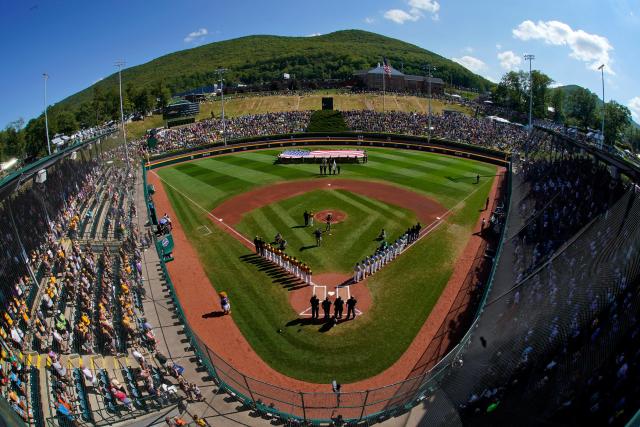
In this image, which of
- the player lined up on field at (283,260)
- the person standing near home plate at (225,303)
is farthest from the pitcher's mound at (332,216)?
the person standing near home plate at (225,303)

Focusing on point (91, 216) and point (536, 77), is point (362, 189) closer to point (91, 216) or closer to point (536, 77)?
point (91, 216)

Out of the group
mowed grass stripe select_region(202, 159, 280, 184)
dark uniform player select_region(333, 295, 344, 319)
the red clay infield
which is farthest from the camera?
mowed grass stripe select_region(202, 159, 280, 184)

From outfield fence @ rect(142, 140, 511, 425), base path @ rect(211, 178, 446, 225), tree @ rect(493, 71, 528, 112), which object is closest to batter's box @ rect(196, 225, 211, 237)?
base path @ rect(211, 178, 446, 225)

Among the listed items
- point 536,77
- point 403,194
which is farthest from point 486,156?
Answer: point 536,77

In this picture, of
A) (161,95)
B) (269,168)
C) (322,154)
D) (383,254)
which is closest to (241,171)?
(269,168)

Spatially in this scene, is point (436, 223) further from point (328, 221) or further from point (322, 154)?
point (322, 154)

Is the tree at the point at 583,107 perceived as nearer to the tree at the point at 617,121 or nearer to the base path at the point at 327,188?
the tree at the point at 617,121

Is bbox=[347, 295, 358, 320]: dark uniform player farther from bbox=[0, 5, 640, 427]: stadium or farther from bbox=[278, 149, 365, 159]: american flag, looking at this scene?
bbox=[278, 149, 365, 159]: american flag
